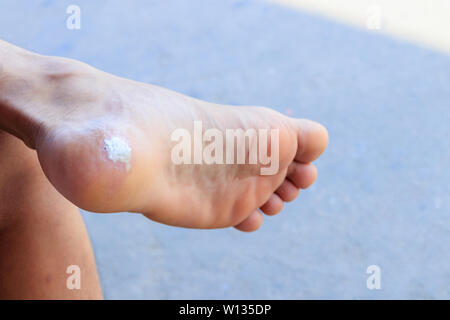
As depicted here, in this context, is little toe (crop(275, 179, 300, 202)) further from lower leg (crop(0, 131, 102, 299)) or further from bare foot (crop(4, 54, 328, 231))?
lower leg (crop(0, 131, 102, 299))

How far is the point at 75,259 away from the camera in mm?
726

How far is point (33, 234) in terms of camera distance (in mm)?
686

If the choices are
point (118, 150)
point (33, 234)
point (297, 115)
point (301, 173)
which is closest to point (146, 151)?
point (118, 150)

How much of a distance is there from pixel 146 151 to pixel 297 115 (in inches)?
28.2

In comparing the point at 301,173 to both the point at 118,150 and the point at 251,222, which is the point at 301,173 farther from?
the point at 118,150

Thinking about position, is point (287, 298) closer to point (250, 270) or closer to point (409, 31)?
point (250, 270)

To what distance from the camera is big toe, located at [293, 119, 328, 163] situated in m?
0.77

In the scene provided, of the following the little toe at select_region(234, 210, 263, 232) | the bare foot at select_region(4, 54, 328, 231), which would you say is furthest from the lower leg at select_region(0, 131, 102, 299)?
the little toe at select_region(234, 210, 263, 232)

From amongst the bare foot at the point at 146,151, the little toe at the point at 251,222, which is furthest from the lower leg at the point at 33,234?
the little toe at the point at 251,222

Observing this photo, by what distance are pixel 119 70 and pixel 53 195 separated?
0.73 m

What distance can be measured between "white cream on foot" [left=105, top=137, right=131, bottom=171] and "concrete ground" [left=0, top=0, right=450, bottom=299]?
480mm

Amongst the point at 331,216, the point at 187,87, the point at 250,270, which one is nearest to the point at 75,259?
the point at 250,270

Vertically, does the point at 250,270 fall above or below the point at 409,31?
below

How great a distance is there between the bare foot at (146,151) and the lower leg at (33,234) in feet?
0.32
